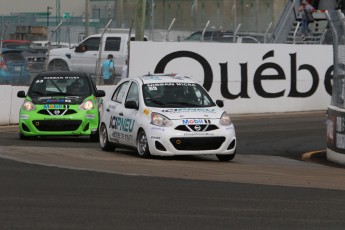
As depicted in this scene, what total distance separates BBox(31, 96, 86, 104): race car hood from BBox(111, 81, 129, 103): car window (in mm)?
2483

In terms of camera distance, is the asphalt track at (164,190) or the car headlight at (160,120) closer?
the asphalt track at (164,190)

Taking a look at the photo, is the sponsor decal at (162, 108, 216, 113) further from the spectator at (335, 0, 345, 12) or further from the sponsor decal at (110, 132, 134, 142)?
the spectator at (335, 0, 345, 12)

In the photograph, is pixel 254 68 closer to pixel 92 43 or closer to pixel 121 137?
pixel 92 43

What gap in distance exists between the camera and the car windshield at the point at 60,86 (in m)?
22.7

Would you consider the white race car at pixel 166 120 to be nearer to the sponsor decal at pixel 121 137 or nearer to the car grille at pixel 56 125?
the sponsor decal at pixel 121 137

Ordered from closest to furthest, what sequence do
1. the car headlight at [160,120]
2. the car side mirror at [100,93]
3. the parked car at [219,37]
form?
the car headlight at [160,120], the car side mirror at [100,93], the parked car at [219,37]

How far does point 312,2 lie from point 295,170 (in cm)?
3081

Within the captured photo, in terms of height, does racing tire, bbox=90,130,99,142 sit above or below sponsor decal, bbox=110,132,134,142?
below

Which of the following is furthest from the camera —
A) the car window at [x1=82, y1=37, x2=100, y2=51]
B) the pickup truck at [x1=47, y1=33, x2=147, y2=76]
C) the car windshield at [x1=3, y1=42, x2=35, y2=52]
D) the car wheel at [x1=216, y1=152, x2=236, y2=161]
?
the car windshield at [x1=3, y1=42, x2=35, y2=52]

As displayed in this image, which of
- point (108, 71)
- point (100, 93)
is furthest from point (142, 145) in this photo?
point (108, 71)

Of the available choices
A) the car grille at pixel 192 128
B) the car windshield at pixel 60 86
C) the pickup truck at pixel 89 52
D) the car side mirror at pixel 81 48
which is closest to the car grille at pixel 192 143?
the car grille at pixel 192 128

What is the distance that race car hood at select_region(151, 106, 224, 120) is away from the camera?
57.5ft

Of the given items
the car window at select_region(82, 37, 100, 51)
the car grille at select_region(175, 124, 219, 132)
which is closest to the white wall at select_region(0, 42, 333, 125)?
the car window at select_region(82, 37, 100, 51)

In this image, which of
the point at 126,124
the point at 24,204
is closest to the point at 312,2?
the point at 126,124
